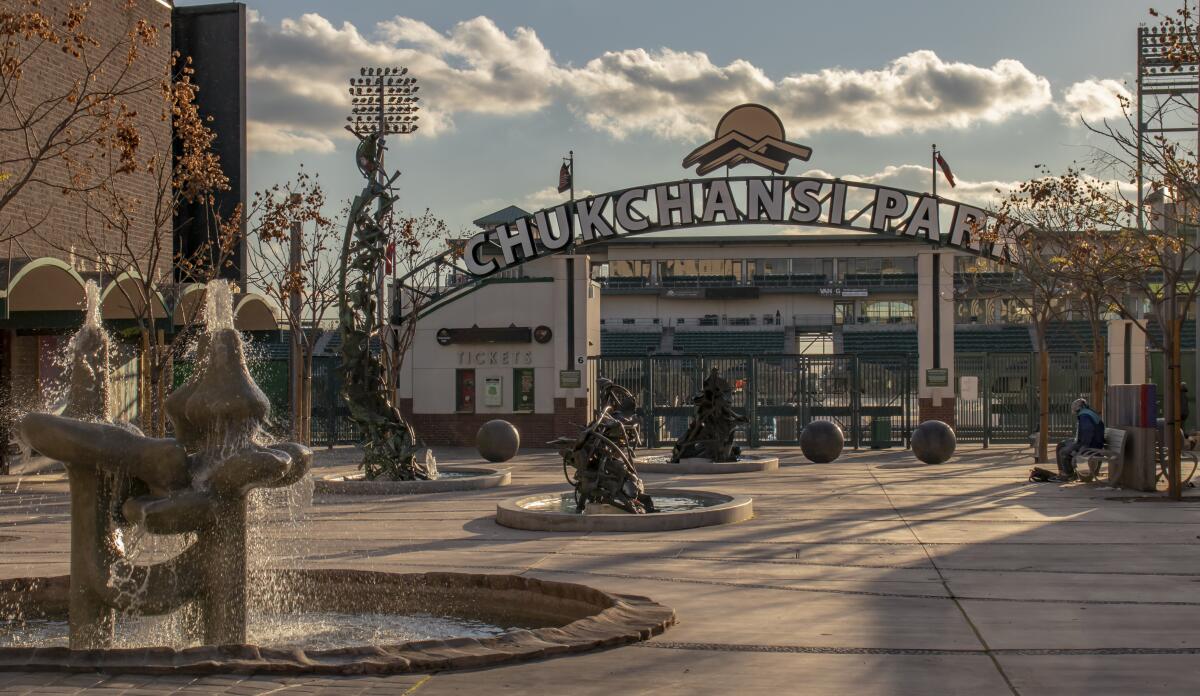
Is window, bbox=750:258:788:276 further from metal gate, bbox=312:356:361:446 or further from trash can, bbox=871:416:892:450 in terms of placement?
trash can, bbox=871:416:892:450

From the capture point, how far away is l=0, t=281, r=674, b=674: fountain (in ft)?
24.8

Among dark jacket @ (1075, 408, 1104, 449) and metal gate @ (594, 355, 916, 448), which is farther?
metal gate @ (594, 355, 916, 448)

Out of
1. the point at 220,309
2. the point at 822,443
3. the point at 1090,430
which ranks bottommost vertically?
the point at 822,443

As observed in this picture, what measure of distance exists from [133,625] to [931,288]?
2884 cm

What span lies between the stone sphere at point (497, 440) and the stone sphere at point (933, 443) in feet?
27.7

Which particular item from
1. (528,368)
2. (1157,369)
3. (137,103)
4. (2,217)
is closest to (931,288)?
(1157,369)

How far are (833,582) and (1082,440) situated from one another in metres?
11.9

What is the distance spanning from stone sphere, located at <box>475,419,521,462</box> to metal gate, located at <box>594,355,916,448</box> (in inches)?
261

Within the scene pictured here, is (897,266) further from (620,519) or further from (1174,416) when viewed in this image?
(620,519)

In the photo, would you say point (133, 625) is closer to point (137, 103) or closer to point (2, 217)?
point (2, 217)

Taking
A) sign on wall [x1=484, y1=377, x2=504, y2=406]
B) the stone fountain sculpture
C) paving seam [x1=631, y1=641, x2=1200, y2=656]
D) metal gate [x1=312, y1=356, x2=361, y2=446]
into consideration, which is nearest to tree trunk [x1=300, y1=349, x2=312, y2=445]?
metal gate [x1=312, y1=356, x2=361, y2=446]

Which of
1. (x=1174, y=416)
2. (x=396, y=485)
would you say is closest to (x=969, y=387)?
(x=1174, y=416)

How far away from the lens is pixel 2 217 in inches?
1024

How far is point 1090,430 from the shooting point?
21.8 meters
